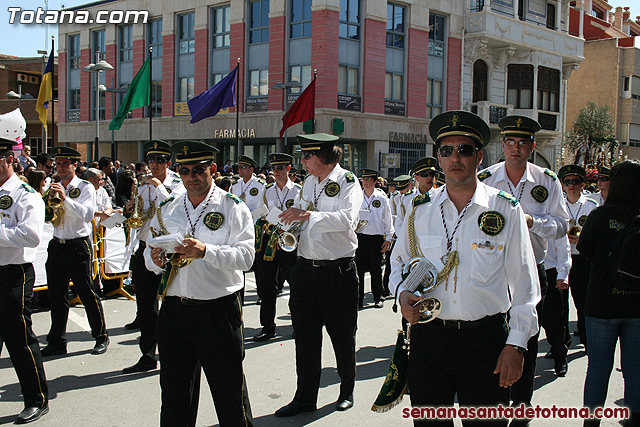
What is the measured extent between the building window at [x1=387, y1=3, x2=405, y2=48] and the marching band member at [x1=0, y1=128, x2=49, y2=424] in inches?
1109

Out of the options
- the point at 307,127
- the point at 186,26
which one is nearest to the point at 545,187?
the point at 307,127

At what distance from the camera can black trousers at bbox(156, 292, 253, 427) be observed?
156 inches

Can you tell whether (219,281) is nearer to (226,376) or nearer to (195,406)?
(226,376)

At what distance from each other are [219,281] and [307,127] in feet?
60.9

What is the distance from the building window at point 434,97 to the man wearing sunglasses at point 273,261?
25.6 m

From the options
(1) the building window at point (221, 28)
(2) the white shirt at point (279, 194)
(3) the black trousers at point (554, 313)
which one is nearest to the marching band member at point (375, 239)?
(2) the white shirt at point (279, 194)

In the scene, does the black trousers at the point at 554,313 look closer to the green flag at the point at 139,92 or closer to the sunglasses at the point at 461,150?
the sunglasses at the point at 461,150

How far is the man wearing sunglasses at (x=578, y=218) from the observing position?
7289 millimetres

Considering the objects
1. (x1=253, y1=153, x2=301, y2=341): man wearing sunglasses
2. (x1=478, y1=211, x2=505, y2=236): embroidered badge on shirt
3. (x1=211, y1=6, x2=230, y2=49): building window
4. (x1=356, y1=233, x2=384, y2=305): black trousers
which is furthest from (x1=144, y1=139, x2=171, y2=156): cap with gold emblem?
(x1=211, y1=6, x2=230, y2=49): building window

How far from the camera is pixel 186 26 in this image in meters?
34.1

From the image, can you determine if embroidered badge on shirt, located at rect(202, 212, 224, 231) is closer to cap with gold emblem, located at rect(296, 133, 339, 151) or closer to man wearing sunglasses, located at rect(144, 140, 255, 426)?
man wearing sunglasses, located at rect(144, 140, 255, 426)

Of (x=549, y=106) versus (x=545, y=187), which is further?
(x=549, y=106)

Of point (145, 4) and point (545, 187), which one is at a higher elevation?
point (145, 4)

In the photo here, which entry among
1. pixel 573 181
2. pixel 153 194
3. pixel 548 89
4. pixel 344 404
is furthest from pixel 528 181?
pixel 548 89
